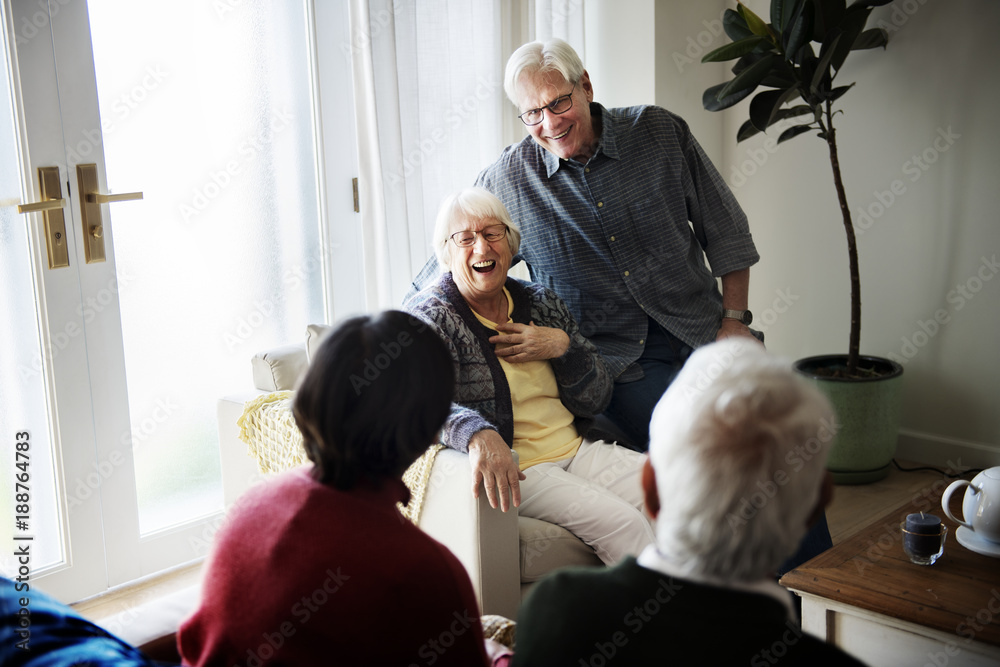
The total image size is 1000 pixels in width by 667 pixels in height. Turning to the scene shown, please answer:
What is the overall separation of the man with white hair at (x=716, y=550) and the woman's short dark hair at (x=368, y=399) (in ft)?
0.78

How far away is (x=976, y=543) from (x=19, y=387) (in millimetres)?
2230

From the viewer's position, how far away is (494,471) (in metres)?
1.66

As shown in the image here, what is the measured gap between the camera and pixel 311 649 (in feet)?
2.85

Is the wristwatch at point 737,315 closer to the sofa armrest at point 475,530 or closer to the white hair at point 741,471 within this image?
the sofa armrest at point 475,530

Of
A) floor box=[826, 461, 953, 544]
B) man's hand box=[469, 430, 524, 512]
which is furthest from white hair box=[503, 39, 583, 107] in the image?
floor box=[826, 461, 953, 544]

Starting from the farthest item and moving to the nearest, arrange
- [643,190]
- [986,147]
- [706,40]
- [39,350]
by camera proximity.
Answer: [706,40] < [986,147] < [643,190] < [39,350]

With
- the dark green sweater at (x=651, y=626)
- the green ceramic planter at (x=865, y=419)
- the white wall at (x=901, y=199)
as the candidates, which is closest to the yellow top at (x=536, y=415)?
the dark green sweater at (x=651, y=626)

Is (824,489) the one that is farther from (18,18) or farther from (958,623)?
(18,18)

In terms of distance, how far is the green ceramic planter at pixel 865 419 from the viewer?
9.73 feet

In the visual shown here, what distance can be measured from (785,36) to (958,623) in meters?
2.10

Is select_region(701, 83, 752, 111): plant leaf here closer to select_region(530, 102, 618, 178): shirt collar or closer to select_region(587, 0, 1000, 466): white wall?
select_region(587, 0, 1000, 466): white wall

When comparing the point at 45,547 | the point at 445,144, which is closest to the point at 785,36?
the point at 445,144

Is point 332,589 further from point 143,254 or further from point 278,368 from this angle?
point 143,254

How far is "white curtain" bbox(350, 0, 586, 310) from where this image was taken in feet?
8.59
